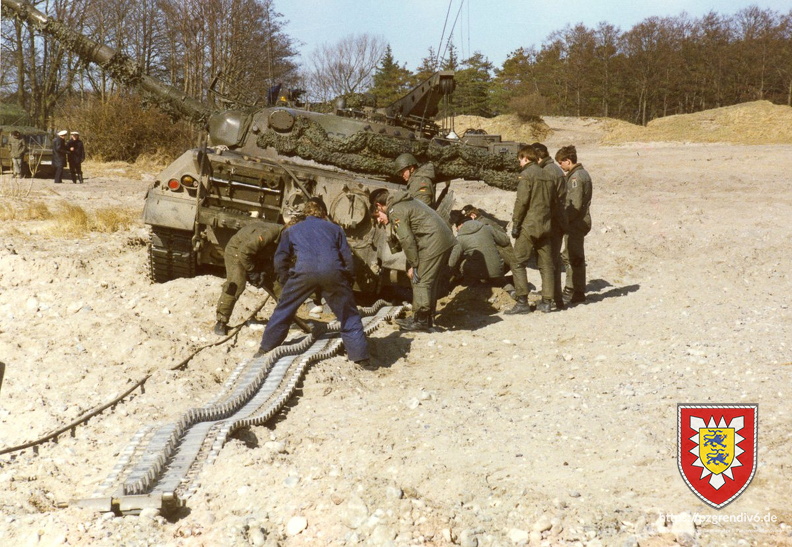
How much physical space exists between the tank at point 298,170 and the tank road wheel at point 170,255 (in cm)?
1

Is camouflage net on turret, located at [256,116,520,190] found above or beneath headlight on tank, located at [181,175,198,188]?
above

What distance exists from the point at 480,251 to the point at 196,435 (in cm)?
513

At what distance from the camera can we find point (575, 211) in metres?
9.30

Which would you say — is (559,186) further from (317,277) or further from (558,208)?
(317,277)

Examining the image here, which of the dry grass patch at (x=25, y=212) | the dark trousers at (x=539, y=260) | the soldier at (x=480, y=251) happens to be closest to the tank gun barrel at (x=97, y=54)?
the dry grass patch at (x=25, y=212)

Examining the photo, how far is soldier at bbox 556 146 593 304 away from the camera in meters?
9.27

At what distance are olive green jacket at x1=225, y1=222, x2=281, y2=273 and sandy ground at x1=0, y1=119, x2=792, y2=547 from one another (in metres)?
0.65

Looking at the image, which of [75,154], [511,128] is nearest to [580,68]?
[511,128]

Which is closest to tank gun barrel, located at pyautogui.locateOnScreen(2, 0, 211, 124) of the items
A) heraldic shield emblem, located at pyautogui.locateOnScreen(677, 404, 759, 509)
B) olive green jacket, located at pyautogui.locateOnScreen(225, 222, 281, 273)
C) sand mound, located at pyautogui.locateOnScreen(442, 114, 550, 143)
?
olive green jacket, located at pyautogui.locateOnScreen(225, 222, 281, 273)

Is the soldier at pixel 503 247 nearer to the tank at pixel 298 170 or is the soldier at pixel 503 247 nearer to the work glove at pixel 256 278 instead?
the tank at pixel 298 170

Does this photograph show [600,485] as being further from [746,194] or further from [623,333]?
[746,194]

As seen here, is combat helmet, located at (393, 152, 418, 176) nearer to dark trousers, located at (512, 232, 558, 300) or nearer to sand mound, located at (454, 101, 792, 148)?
dark trousers, located at (512, 232, 558, 300)

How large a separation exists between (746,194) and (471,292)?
8.86 metres

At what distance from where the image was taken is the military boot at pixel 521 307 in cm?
904
